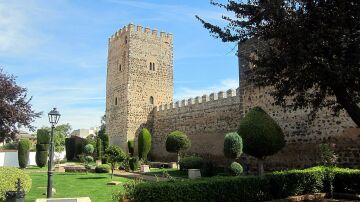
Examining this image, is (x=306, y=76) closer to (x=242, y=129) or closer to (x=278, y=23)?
(x=278, y=23)

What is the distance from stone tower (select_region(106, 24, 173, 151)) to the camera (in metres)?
30.4

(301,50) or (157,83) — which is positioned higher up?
(157,83)

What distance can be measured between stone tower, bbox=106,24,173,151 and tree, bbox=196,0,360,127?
23.2m

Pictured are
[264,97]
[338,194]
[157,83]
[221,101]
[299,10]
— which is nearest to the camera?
[299,10]

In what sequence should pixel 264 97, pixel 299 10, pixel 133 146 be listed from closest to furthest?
pixel 299 10 < pixel 264 97 < pixel 133 146

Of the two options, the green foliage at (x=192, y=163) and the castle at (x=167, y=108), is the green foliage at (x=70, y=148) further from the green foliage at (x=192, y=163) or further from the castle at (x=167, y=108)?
the green foliage at (x=192, y=163)

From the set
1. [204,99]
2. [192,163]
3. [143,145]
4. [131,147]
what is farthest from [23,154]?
[192,163]

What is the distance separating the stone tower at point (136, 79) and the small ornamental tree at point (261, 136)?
17.9 m

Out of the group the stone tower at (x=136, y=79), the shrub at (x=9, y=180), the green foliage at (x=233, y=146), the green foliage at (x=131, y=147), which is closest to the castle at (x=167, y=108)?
the stone tower at (x=136, y=79)

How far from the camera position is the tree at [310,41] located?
21.7 feet

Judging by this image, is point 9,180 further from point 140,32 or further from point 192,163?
point 140,32

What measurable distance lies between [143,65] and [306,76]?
24.7 meters

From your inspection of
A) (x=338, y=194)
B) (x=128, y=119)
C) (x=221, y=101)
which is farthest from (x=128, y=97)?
(x=338, y=194)

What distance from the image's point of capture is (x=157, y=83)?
31.9m
